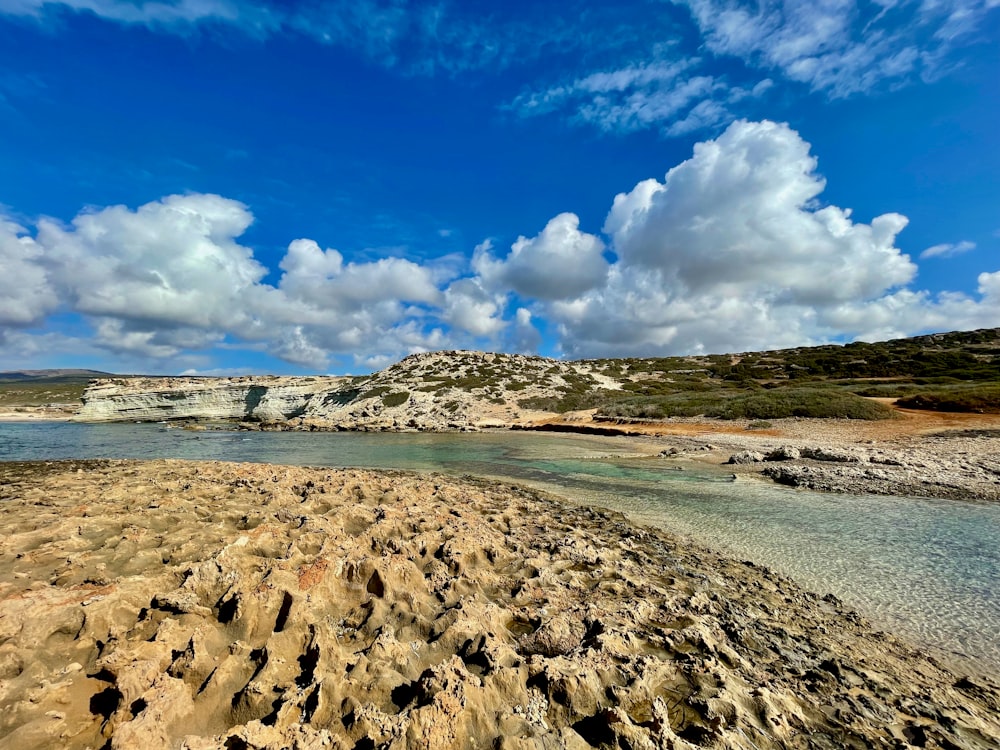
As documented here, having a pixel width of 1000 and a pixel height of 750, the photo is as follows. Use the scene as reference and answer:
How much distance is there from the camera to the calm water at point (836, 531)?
27.1 feet

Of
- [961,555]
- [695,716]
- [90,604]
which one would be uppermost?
[90,604]

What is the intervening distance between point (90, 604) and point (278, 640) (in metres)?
2.28

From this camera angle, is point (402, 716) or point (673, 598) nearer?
point (402, 716)

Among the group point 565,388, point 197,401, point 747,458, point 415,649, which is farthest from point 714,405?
point 197,401

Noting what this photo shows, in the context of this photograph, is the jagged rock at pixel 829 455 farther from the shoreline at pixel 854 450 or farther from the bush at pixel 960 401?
the bush at pixel 960 401

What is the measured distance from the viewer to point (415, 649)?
5535 millimetres

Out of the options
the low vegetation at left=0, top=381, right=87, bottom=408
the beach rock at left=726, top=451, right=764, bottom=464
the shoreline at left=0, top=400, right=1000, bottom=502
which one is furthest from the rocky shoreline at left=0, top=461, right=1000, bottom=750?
the low vegetation at left=0, top=381, right=87, bottom=408

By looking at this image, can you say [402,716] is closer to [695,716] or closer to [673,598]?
[695,716]

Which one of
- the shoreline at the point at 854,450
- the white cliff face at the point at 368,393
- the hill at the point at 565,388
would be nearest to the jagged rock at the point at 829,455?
the shoreline at the point at 854,450

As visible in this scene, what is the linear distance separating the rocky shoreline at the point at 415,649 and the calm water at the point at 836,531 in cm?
127

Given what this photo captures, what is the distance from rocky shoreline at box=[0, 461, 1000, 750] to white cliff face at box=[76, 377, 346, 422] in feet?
267

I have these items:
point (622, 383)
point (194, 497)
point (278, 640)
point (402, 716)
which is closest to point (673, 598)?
point (402, 716)

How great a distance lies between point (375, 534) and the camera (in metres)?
9.38

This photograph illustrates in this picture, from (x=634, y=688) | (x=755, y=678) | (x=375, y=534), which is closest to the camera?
(x=634, y=688)
